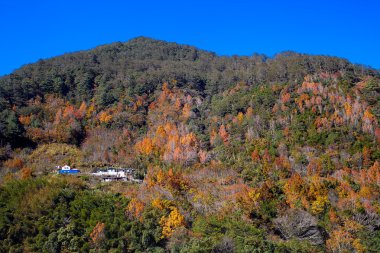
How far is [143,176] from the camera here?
56.8m

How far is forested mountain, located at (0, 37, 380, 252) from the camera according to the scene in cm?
4031

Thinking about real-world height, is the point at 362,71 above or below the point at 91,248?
above

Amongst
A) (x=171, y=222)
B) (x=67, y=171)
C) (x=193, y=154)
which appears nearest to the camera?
(x=171, y=222)

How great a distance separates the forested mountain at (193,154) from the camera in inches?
1587

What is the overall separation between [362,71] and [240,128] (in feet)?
100.0

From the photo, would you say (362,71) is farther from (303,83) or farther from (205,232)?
(205,232)

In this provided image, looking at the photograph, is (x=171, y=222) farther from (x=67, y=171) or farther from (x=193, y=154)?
(x=193, y=154)

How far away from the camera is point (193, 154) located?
63719 millimetres

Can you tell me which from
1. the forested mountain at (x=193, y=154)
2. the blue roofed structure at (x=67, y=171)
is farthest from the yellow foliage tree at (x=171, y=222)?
the blue roofed structure at (x=67, y=171)

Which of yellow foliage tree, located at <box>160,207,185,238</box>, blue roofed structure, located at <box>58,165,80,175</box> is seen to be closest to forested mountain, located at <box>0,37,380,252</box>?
yellow foliage tree, located at <box>160,207,185,238</box>

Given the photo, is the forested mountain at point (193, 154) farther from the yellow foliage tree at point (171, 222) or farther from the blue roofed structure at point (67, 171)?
the blue roofed structure at point (67, 171)

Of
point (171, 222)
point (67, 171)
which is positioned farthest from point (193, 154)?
point (171, 222)

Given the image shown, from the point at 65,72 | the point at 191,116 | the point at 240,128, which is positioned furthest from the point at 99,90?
the point at 240,128

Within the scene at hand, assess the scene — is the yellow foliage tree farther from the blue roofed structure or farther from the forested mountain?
the blue roofed structure
